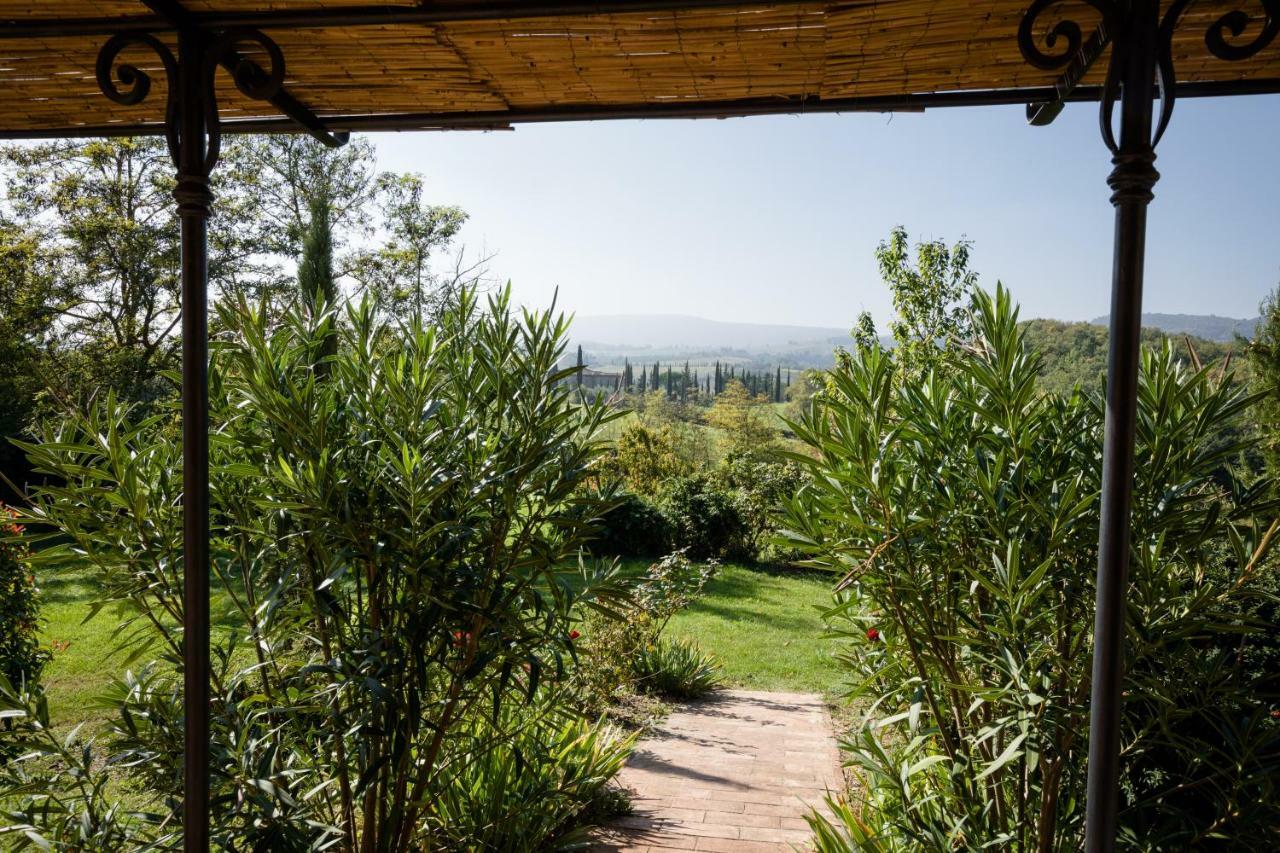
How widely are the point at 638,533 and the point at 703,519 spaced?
2.85ft

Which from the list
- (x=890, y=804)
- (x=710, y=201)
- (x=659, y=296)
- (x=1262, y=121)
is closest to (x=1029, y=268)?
(x=1262, y=121)

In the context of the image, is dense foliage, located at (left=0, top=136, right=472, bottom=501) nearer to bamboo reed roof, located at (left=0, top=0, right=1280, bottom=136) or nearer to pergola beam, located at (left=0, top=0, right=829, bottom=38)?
bamboo reed roof, located at (left=0, top=0, right=1280, bottom=136)

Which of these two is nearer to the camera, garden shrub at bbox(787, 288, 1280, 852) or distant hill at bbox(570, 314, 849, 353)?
garden shrub at bbox(787, 288, 1280, 852)

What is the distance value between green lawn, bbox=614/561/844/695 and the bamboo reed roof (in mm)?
4394

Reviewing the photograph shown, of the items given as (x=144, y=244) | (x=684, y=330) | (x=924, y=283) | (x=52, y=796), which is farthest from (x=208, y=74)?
(x=684, y=330)

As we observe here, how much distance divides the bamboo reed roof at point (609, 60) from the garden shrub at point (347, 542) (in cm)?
56

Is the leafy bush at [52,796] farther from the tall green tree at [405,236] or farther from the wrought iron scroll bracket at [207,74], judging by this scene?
the tall green tree at [405,236]

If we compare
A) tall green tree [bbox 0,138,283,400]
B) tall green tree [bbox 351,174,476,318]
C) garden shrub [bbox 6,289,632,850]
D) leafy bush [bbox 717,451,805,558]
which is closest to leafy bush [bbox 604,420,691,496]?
leafy bush [bbox 717,451,805,558]

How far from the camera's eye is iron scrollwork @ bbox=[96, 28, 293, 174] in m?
1.37

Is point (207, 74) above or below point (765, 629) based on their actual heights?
above

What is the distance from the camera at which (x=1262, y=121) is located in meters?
33.6

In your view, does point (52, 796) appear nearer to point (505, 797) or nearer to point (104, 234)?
point (505, 797)

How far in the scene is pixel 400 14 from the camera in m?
1.29

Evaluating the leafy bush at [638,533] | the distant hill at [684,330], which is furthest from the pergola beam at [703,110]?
the distant hill at [684,330]
